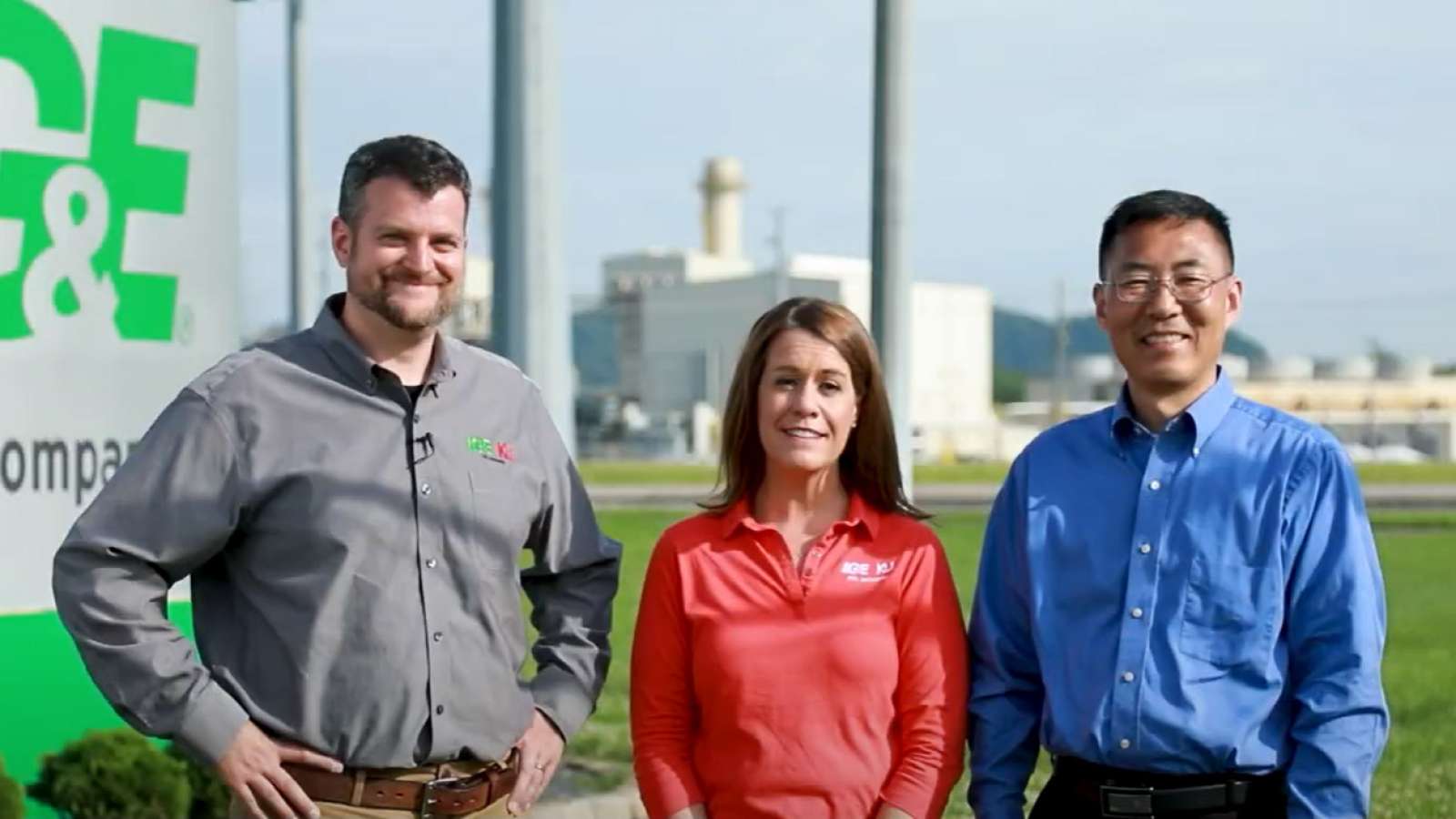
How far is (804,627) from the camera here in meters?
4.11

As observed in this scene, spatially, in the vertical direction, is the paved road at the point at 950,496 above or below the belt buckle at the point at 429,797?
below

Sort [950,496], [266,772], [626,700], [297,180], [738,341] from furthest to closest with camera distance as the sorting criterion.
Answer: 1. [738,341]
2. [950,496]
3. [297,180]
4. [626,700]
5. [266,772]

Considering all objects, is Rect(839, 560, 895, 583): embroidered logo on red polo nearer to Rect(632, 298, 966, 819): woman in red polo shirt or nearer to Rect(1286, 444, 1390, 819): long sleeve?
Rect(632, 298, 966, 819): woman in red polo shirt

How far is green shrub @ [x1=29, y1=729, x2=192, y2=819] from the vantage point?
8.15 metres

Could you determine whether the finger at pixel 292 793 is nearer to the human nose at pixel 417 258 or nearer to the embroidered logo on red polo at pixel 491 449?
the embroidered logo on red polo at pixel 491 449

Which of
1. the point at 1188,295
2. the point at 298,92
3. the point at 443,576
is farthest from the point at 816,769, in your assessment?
the point at 298,92

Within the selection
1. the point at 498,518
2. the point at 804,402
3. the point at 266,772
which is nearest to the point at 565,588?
the point at 498,518

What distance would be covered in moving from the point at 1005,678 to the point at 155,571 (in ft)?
5.60

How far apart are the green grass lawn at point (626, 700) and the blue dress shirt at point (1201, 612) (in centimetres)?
505

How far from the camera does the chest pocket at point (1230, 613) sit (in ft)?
12.9

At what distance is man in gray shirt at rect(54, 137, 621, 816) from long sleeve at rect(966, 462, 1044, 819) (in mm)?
953

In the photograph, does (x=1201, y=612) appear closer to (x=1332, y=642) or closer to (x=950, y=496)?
(x=1332, y=642)

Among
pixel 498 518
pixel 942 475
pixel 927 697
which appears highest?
pixel 498 518

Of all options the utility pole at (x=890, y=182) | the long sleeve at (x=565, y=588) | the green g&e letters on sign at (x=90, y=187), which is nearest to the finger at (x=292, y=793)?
the long sleeve at (x=565, y=588)
